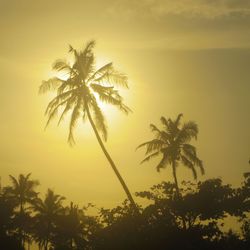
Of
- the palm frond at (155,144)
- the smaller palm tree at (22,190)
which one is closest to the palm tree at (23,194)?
the smaller palm tree at (22,190)

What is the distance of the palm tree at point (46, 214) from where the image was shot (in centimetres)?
6625

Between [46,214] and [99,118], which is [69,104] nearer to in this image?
[99,118]

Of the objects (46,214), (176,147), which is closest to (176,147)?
(176,147)

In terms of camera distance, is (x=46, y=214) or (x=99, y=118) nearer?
(x=99, y=118)

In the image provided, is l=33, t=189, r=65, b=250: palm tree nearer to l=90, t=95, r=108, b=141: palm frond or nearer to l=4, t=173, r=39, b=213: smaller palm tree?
l=4, t=173, r=39, b=213: smaller palm tree

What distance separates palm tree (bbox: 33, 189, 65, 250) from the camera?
66.2 metres

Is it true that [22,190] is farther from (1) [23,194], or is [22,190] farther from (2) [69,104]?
(2) [69,104]

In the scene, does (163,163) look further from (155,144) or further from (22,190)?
(22,190)

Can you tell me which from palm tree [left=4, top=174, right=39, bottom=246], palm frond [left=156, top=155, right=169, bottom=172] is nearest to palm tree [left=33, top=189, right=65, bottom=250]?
palm tree [left=4, top=174, right=39, bottom=246]

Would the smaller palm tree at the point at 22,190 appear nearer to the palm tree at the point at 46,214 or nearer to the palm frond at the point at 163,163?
the palm tree at the point at 46,214

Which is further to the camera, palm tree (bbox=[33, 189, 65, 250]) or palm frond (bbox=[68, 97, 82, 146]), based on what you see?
palm tree (bbox=[33, 189, 65, 250])

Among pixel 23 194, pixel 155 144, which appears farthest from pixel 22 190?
pixel 155 144

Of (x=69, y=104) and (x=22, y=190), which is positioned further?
(x=22, y=190)

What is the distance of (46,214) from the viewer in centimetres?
6700
